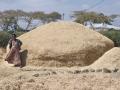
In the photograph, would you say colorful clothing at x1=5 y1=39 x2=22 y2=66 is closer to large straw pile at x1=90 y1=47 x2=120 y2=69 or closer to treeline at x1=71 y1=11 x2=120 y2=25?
large straw pile at x1=90 y1=47 x2=120 y2=69

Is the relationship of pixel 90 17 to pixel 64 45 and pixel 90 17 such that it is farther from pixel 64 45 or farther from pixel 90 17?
pixel 64 45

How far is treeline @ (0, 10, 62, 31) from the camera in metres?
47.8

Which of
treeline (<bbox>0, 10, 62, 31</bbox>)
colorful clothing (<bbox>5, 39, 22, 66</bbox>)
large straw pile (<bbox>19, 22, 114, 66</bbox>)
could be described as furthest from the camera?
treeline (<bbox>0, 10, 62, 31</bbox>)

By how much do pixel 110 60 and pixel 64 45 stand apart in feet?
6.36

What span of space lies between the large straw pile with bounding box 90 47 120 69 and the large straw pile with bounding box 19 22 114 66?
542 millimetres

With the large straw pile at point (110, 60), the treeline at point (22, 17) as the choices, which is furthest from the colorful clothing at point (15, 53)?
the treeline at point (22, 17)

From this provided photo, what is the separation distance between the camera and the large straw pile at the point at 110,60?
19062 millimetres

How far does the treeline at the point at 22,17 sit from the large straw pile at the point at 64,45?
84.6ft

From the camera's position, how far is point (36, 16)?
5062cm

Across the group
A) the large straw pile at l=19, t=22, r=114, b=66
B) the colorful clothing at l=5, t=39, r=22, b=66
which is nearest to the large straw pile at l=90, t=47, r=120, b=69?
the large straw pile at l=19, t=22, r=114, b=66

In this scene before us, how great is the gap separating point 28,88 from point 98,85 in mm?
1503

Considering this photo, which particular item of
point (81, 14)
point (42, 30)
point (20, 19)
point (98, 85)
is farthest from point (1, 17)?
point (98, 85)

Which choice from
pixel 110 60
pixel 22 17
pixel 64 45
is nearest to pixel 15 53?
pixel 64 45

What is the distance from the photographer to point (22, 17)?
5012 cm
